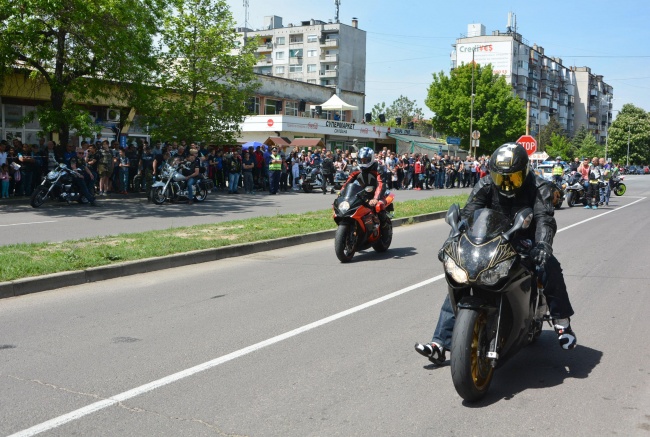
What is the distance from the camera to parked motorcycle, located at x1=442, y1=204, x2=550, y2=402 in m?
4.29

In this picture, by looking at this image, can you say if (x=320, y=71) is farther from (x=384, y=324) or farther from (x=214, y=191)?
(x=384, y=324)

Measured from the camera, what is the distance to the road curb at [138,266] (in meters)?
7.96

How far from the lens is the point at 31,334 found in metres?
6.21

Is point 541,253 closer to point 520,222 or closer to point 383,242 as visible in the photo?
point 520,222

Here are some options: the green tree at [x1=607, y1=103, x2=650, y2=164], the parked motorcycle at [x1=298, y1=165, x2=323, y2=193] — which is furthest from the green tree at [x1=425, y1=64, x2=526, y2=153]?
the green tree at [x1=607, y1=103, x2=650, y2=164]

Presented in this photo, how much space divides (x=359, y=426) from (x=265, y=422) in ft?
1.84

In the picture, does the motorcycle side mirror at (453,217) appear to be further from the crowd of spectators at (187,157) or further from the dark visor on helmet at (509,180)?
the crowd of spectators at (187,157)

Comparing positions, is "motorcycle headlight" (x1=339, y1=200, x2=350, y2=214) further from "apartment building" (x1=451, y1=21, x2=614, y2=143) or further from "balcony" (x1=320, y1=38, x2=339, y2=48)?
"balcony" (x1=320, y1=38, x2=339, y2=48)

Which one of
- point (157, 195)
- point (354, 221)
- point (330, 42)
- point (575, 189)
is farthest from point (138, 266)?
point (330, 42)

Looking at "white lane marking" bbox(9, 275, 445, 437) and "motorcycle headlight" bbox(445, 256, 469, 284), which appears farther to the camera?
"motorcycle headlight" bbox(445, 256, 469, 284)

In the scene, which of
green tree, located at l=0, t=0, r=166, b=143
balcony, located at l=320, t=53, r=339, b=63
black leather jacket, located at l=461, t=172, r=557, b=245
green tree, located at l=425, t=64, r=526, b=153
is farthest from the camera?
balcony, located at l=320, t=53, r=339, b=63

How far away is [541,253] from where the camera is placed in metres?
4.56

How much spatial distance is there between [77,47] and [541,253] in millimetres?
18159

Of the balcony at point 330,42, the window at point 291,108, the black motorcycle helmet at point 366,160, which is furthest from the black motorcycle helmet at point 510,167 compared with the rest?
the balcony at point 330,42
